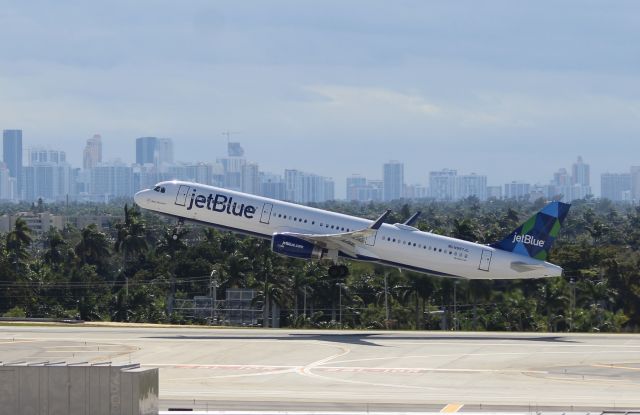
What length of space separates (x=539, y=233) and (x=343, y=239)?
44.8 ft

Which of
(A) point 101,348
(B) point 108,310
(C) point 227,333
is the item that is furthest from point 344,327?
(A) point 101,348

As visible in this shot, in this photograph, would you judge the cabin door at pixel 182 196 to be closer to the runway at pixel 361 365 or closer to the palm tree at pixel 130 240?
the runway at pixel 361 365

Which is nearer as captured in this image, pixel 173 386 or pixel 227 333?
pixel 173 386

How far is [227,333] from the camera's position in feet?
262

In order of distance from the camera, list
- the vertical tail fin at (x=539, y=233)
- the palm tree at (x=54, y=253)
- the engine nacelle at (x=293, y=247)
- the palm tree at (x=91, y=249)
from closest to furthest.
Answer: the engine nacelle at (x=293, y=247) → the vertical tail fin at (x=539, y=233) → the palm tree at (x=54, y=253) → the palm tree at (x=91, y=249)

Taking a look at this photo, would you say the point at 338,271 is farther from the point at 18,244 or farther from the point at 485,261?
the point at 18,244

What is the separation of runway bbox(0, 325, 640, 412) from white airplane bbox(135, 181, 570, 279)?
4914mm

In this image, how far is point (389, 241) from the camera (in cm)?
8250

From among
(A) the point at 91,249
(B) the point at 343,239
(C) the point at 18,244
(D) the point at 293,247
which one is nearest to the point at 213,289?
(A) the point at 91,249

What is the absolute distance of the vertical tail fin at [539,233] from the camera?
3231 inches

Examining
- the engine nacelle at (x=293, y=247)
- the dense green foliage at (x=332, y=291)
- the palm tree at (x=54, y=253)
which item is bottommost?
the dense green foliage at (x=332, y=291)

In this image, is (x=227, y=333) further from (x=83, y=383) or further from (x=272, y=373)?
(x=83, y=383)

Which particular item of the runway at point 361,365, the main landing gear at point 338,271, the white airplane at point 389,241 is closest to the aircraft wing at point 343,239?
the white airplane at point 389,241

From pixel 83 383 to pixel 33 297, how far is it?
95.7 metres
